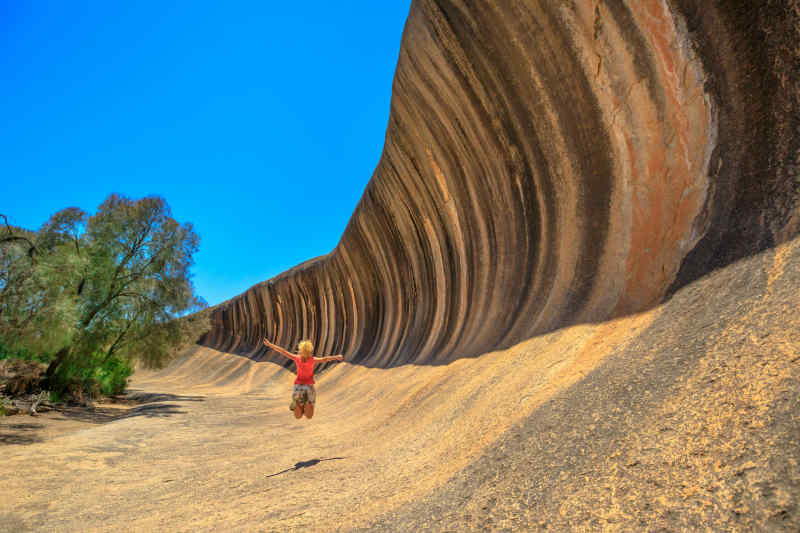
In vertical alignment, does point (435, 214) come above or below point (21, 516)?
above

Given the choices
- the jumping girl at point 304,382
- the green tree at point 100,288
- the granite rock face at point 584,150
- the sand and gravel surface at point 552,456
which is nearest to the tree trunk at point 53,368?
the green tree at point 100,288

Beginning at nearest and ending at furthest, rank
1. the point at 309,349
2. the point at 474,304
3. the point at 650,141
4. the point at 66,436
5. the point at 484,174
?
the point at 650,141, the point at 309,349, the point at 484,174, the point at 474,304, the point at 66,436

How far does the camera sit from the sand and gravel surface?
5.49 feet

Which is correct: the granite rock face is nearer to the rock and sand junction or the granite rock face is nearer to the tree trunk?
the rock and sand junction

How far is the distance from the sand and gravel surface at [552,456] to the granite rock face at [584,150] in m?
0.50

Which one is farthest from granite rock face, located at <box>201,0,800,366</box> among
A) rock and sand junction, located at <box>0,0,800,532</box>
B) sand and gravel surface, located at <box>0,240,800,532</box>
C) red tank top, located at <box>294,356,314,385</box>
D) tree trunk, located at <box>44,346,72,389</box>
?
tree trunk, located at <box>44,346,72,389</box>

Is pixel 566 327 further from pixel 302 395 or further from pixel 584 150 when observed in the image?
pixel 302 395

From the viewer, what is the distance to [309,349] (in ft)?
17.0

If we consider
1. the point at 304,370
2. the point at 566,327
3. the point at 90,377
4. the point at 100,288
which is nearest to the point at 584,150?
the point at 566,327

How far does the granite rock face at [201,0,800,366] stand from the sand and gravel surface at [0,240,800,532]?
50 centimetres

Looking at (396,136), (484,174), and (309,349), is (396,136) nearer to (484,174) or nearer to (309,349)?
(484,174)

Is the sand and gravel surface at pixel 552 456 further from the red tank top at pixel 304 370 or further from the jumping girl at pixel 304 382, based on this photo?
the red tank top at pixel 304 370

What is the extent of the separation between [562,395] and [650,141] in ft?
8.26

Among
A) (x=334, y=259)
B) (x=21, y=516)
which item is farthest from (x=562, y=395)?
(x=334, y=259)
